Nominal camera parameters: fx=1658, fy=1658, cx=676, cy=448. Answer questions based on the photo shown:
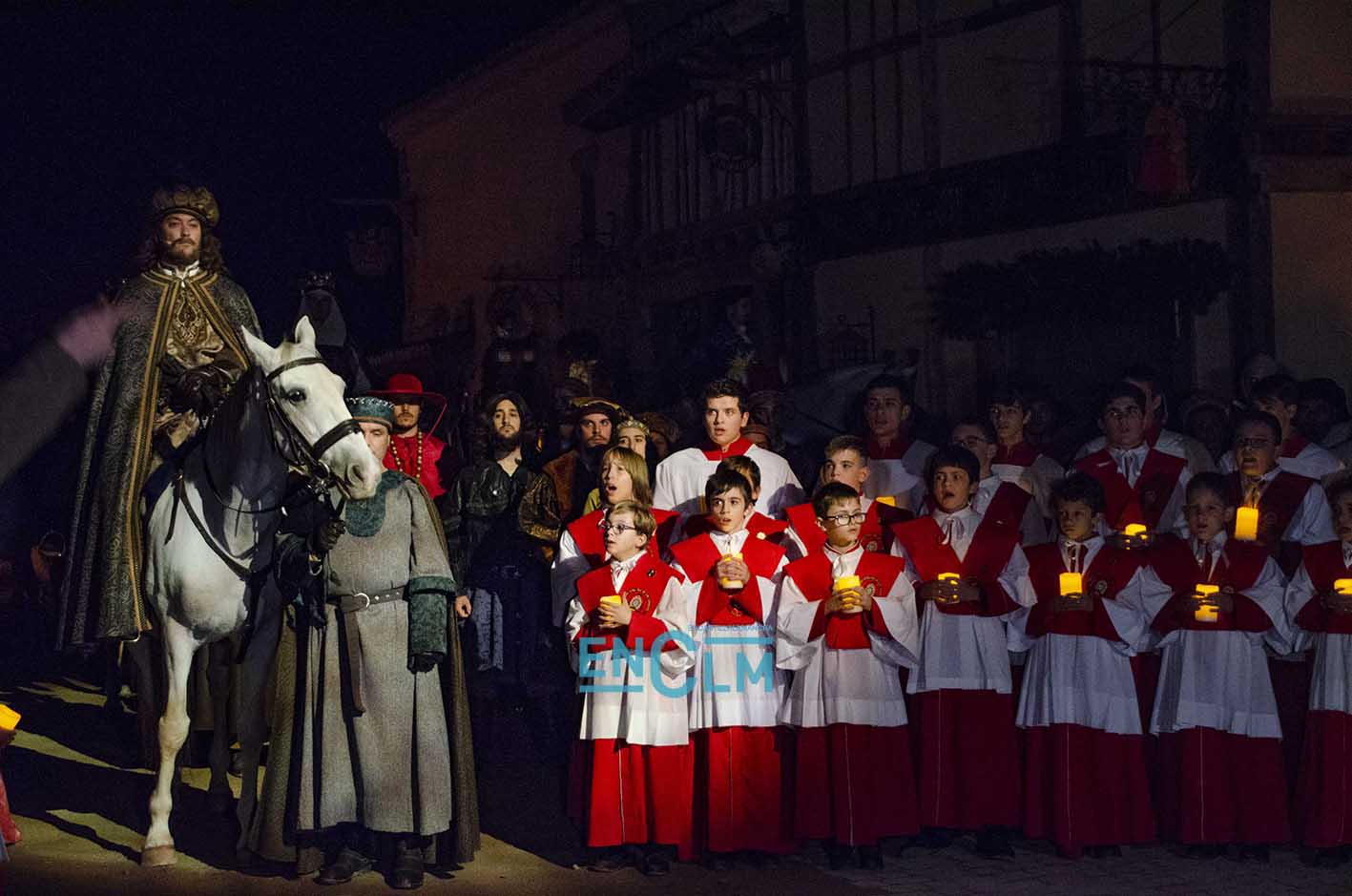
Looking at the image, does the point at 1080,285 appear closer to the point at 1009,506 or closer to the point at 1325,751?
the point at 1009,506

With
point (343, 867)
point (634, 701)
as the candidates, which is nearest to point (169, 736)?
point (343, 867)

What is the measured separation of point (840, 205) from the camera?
15039mm

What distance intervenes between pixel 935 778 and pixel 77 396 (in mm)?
5167

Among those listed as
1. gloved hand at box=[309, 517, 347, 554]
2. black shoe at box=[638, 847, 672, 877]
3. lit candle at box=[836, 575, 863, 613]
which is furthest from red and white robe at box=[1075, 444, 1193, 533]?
gloved hand at box=[309, 517, 347, 554]

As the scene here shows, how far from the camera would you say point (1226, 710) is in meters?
7.00

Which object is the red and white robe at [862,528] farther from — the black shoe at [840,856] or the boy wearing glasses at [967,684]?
the black shoe at [840,856]

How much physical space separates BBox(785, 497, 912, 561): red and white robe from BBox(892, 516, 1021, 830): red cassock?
15.6 inches

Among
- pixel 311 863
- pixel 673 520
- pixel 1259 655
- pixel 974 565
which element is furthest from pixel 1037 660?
pixel 311 863

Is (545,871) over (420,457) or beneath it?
beneath

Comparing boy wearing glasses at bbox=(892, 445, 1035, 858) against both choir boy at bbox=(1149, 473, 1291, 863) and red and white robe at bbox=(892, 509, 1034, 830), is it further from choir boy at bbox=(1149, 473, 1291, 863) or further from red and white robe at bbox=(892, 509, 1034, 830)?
choir boy at bbox=(1149, 473, 1291, 863)

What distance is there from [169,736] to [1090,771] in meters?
3.88

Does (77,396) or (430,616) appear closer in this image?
(77,396)

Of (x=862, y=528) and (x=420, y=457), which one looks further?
(x=420, y=457)

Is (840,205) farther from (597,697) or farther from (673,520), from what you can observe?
(597,697)
